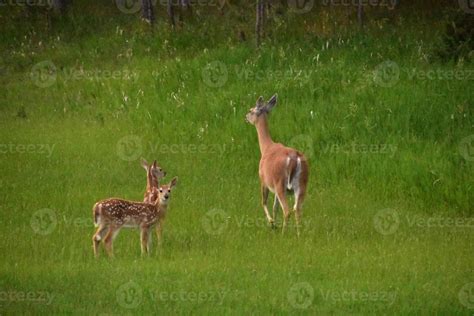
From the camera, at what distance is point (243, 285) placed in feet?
48.1

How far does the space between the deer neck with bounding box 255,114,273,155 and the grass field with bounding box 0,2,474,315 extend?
117 centimetres

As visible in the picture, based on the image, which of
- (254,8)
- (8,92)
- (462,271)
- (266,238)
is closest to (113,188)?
(266,238)

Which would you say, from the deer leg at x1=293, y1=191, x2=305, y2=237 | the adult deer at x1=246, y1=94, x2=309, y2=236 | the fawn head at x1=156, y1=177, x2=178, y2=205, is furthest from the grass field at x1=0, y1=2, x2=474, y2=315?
the fawn head at x1=156, y1=177, x2=178, y2=205

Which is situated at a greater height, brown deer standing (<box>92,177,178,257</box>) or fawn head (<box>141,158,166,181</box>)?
fawn head (<box>141,158,166,181</box>)

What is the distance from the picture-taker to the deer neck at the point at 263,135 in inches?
797

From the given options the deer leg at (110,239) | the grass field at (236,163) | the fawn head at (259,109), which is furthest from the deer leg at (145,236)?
the fawn head at (259,109)

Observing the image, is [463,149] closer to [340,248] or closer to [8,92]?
[340,248]

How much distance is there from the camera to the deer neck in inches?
797

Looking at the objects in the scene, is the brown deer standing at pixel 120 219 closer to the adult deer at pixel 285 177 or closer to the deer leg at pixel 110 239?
the deer leg at pixel 110 239

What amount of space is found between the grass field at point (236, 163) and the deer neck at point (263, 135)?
1168 millimetres

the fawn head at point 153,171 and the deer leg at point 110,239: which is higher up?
the fawn head at point 153,171

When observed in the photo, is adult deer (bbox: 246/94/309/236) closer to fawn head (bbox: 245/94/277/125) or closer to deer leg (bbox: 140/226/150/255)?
fawn head (bbox: 245/94/277/125)

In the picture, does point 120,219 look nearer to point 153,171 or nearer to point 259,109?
point 153,171

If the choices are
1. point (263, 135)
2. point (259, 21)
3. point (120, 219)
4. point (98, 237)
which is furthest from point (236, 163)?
point (259, 21)
